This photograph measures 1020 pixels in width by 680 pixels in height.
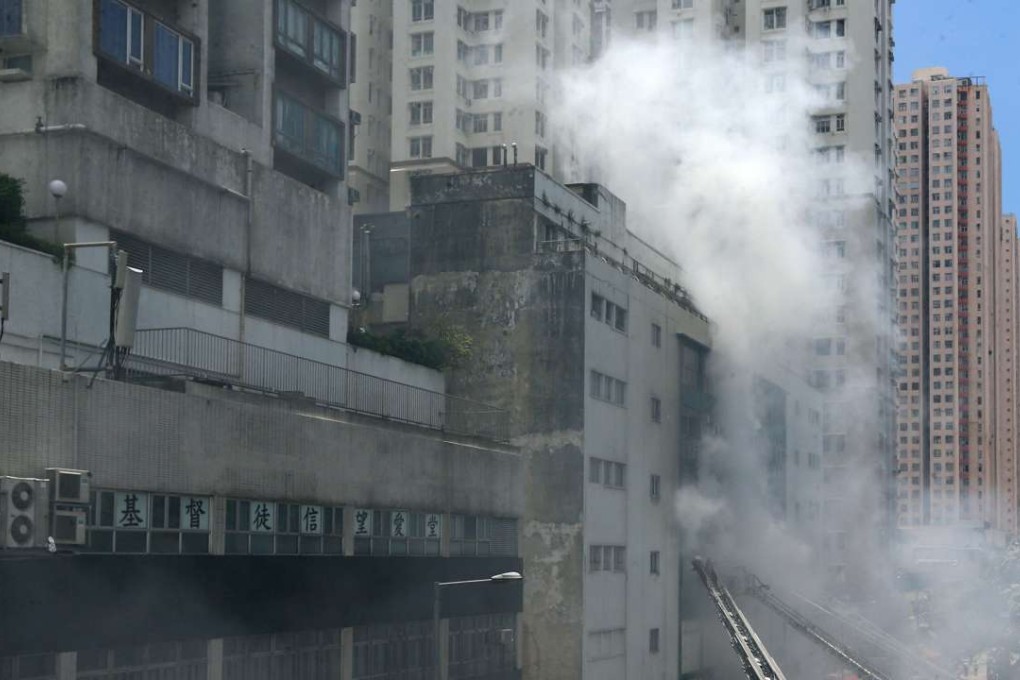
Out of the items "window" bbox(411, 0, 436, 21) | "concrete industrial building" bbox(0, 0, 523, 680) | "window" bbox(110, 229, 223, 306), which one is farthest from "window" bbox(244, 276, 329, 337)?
"window" bbox(411, 0, 436, 21)

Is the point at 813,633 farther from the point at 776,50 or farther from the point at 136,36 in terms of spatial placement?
the point at 776,50

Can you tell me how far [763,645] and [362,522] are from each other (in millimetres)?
38400

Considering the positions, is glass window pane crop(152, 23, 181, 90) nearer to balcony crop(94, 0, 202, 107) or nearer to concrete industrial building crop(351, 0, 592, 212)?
balcony crop(94, 0, 202, 107)

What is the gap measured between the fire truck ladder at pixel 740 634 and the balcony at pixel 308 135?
87.9ft

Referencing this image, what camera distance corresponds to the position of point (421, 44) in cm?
11938

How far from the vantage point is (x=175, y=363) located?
45906 millimetres

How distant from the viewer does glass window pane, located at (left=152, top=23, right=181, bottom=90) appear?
5088cm

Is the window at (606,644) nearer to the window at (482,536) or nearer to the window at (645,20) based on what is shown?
the window at (482,536)

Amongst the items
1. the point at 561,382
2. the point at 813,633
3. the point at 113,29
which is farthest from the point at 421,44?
the point at 113,29

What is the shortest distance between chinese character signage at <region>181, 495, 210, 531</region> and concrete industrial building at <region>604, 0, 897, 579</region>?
3409 inches

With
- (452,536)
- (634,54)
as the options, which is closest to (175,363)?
(452,536)

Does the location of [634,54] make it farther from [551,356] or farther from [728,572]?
[551,356]

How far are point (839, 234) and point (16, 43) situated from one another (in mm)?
88737

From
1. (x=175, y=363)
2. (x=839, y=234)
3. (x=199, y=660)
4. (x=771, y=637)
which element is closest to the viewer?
(x=199, y=660)
